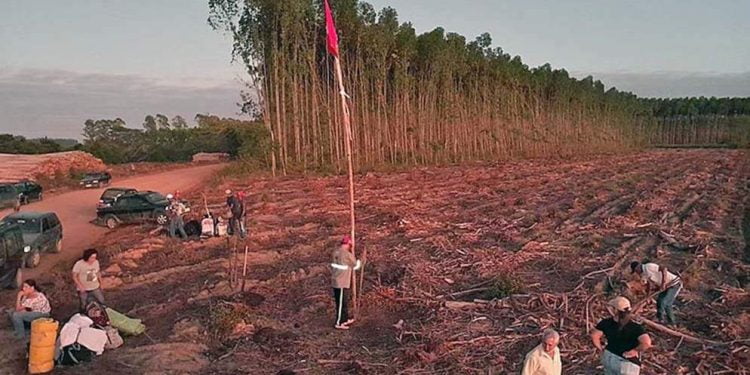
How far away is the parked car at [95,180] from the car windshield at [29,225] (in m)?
26.5

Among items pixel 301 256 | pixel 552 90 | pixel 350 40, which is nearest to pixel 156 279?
pixel 301 256

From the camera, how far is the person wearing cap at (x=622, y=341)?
767cm

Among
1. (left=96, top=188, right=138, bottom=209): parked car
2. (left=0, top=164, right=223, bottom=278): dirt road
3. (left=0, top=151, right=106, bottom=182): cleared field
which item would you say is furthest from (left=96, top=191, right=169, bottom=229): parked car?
(left=0, top=151, right=106, bottom=182): cleared field

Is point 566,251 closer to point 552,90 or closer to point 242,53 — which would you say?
point 242,53

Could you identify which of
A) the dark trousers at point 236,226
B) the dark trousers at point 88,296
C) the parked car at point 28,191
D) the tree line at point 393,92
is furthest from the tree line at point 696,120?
the dark trousers at point 88,296

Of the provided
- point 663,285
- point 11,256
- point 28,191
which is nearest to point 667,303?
point 663,285

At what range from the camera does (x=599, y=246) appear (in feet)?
60.4

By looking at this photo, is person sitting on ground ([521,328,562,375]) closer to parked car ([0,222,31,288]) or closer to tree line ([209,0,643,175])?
parked car ([0,222,31,288])

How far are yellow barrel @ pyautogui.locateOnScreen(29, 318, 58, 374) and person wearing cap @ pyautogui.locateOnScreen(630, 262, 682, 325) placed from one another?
8961 millimetres

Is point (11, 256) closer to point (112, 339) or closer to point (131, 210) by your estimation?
point (112, 339)

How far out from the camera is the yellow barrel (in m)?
10.2

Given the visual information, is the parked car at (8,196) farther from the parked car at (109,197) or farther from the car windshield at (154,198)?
the car windshield at (154,198)

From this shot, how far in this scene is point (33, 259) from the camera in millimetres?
19328

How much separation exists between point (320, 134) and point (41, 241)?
3123cm
